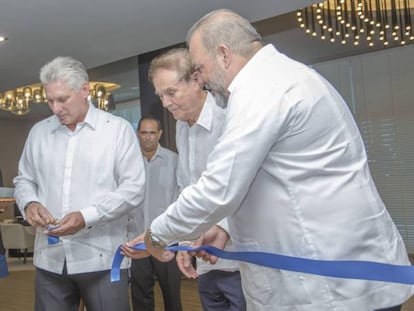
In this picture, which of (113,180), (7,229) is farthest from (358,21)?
(7,229)

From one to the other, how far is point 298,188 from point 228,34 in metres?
0.45

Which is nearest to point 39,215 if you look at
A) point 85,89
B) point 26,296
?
point 85,89

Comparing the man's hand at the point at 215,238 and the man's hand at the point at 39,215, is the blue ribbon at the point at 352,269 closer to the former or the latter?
the man's hand at the point at 215,238

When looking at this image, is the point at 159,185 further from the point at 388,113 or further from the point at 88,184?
the point at 388,113

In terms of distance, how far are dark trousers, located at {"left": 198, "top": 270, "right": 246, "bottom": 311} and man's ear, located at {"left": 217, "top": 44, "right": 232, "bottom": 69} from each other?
940mm

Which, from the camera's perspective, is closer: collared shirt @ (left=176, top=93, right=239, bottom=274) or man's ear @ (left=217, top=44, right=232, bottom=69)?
man's ear @ (left=217, top=44, right=232, bottom=69)

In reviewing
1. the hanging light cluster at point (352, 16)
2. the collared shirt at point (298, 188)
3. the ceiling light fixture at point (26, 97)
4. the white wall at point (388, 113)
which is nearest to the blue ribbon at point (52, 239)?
the collared shirt at point (298, 188)

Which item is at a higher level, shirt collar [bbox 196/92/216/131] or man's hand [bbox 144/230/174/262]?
shirt collar [bbox 196/92/216/131]

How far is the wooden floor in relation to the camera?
564cm

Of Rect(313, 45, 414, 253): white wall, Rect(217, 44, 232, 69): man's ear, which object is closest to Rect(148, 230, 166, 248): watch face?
Rect(217, 44, 232, 69): man's ear

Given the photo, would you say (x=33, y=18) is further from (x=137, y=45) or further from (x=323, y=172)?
(x=323, y=172)

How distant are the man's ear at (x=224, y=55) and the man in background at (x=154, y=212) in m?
2.60

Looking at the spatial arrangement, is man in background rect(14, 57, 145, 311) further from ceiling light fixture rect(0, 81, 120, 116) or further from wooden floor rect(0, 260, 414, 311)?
ceiling light fixture rect(0, 81, 120, 116)

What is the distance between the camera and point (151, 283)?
4.00 m
